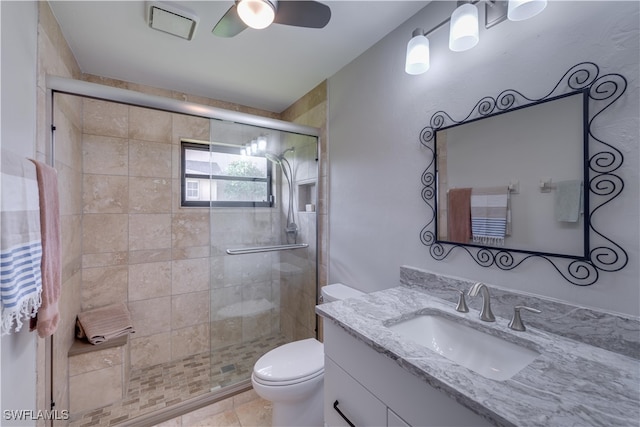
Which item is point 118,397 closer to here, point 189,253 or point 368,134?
point 189,253

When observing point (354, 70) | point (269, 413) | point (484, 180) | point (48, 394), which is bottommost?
point (269, 413)

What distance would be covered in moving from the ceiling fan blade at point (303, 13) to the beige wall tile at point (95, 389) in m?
2.44

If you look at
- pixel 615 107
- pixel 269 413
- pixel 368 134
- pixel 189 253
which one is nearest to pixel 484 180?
pixel 615 107

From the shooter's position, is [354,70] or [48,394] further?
[354,70]

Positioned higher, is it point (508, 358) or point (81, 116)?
point (81, 116)

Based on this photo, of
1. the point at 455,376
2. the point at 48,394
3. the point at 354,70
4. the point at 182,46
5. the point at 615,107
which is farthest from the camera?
the point at 354,70

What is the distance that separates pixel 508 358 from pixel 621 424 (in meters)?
0.36

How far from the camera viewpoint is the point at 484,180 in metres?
1.09

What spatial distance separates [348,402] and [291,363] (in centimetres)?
65

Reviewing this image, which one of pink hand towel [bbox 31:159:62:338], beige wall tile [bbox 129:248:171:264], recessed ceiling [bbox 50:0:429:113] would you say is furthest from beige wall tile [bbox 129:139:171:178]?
pink hand towel [bbox 31:159:62:338]

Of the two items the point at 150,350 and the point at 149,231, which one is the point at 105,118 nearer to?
the point at 149,231

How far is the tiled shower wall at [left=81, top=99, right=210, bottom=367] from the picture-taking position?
202cm

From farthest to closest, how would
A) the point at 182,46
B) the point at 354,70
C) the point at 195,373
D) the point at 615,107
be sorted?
the point at 195,373, the point at 354,70, the point at 182,46, the point at 615,107

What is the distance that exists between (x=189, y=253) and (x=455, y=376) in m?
2.34
